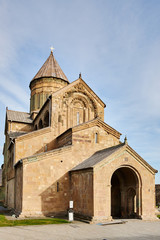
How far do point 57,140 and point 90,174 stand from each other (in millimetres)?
8129

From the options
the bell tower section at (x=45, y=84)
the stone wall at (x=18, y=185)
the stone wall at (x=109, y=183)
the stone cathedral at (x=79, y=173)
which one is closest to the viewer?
the stone wall at (x=109, y=183)

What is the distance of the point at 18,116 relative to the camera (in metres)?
33.6

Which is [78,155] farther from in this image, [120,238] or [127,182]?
[120,238]

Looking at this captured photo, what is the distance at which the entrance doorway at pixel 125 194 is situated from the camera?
60.8 feet

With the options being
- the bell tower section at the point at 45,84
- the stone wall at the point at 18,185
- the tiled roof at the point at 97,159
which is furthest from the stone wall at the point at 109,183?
the bell tower section at the point at 45,84

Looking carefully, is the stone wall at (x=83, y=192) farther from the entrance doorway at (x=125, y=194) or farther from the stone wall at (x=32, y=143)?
the stone wall at (x=32, y=143)

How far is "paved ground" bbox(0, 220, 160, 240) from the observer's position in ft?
38.0

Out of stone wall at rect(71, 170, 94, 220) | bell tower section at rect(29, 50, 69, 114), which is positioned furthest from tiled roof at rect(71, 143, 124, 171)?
Result: bell tower section at rect(29, 50, 69, 114)

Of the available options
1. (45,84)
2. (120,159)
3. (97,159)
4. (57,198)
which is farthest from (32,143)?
(45,84)

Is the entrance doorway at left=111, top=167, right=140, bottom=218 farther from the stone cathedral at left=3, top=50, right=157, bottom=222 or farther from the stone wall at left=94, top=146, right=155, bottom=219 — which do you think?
the stone wall at left=94, top=146, right=155, bottom=219

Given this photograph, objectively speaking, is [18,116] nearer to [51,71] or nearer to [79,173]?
[51,71]

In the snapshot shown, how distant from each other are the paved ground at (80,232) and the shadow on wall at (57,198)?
4332 mm

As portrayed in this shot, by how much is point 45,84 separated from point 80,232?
25.6 m

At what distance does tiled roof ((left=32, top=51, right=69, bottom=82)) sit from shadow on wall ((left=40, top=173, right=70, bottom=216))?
63.6 feet
